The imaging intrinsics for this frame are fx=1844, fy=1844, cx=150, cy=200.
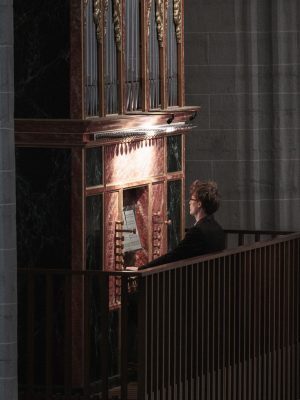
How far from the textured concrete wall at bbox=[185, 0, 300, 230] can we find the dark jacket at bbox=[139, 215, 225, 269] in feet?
13.3

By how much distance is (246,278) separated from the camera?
47.0ft

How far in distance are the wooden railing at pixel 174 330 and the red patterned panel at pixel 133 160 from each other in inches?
36.5

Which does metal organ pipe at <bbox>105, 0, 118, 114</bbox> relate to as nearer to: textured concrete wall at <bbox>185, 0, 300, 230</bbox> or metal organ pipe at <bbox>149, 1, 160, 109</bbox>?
metal organ pipe at <bbox>149, 1, 160, 109</bbox>

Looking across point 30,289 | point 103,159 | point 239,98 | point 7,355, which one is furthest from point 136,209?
point 7,355

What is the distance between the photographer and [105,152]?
1429cm

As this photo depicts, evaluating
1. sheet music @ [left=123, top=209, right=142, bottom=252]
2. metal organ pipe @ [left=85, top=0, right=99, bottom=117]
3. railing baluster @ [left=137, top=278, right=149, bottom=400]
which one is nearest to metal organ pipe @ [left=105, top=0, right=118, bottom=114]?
metal organ pipe @ [left=85, top=0, right=99, bottom=117]

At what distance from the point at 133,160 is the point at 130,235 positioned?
61cm

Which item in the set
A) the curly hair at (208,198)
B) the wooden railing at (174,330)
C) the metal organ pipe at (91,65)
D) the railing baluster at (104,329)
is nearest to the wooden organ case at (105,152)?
the metal organ pipe at (91,65)

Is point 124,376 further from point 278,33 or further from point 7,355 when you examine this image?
point 278,33

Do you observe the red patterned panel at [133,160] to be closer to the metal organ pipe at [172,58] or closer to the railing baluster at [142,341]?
the metal organ pipe at [172,58]

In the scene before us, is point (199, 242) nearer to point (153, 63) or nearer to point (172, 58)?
point (153, 63)

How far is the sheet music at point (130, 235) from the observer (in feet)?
48.6

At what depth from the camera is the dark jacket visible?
13.9 metres

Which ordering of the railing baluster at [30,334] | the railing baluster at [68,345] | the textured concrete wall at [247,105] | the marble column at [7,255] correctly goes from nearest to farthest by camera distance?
the marble column at [7,255] < the railing baluster at [68,345] < the railing baluster at [30,334] < the textured concrete wall at [247,105]
